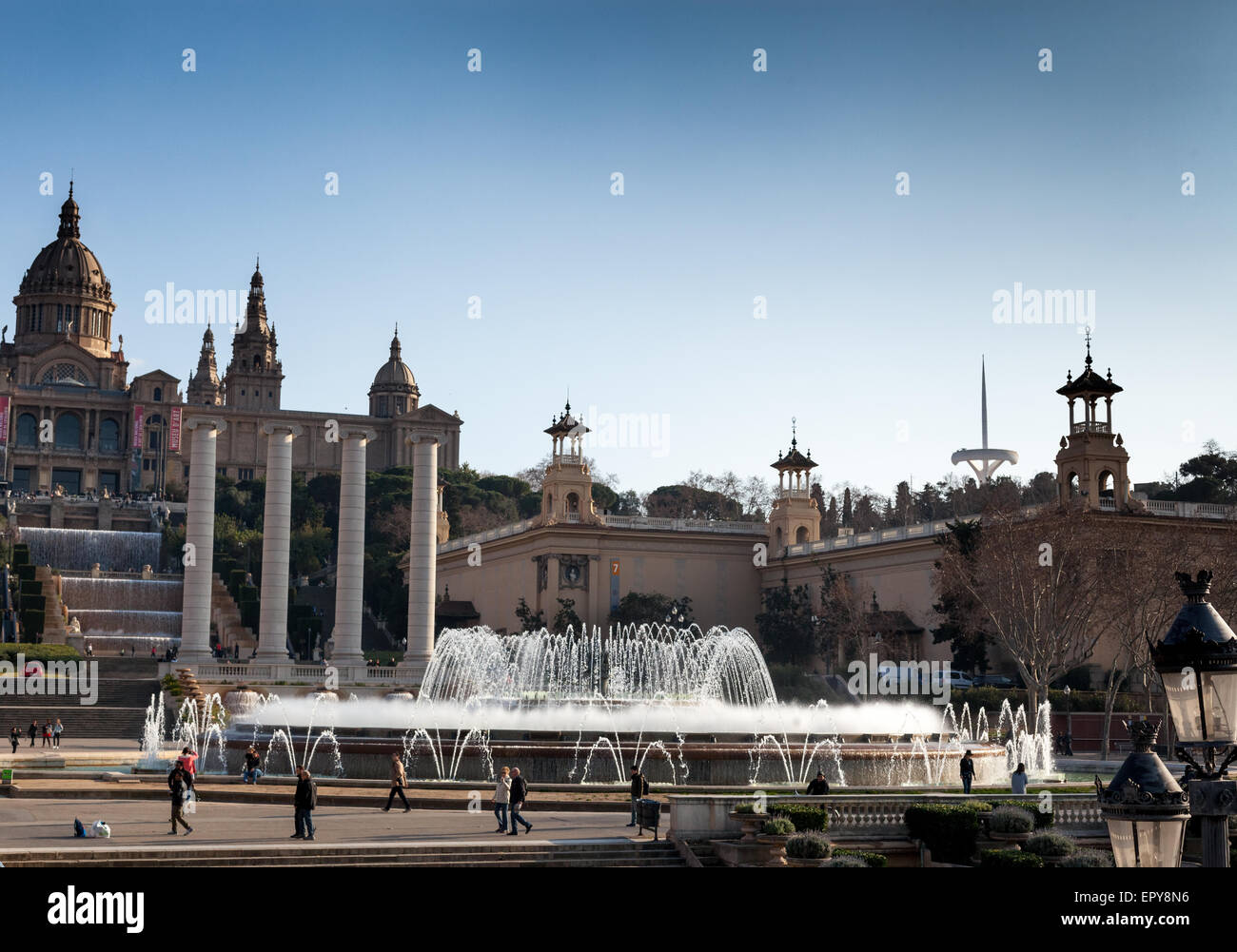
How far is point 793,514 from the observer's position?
80.9 metres

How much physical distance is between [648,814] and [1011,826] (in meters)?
5.38

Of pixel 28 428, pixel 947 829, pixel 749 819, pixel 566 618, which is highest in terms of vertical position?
pixel 28 428

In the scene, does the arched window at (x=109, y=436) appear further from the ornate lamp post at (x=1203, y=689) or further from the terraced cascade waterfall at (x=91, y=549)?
the ornate lamp post at (x=1203, y=689)

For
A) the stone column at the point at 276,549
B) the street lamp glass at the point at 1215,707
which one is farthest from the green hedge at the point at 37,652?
the street lamp glass at the point at 1215,707

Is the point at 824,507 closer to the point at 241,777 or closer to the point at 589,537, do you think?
the point at 589,537

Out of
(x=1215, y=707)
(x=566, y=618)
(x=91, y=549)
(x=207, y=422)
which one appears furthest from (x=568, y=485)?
(x=1215, y=707)

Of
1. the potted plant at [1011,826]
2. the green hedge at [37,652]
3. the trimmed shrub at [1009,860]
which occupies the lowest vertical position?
the trimmed shrub at [1009,860]

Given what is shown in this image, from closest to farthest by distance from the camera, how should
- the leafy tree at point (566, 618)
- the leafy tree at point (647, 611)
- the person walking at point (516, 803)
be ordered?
the person walking at point (516, 803), the leafy tree at point (566, 618), the leafy tree at point (647, 611)

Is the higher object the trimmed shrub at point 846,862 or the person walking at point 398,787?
the person walking at point 398,787

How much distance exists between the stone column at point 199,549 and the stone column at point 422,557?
26.2 feet

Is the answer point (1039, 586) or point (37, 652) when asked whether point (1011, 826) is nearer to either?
point (1039, 586)

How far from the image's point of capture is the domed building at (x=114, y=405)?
155m

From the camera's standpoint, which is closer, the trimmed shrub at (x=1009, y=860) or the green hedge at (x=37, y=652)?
the trimmed shrub at (x=1009, y=860)

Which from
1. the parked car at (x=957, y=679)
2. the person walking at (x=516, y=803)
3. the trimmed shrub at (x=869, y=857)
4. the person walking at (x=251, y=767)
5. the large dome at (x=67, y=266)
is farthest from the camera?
the large dome at (x=67, y=266)
